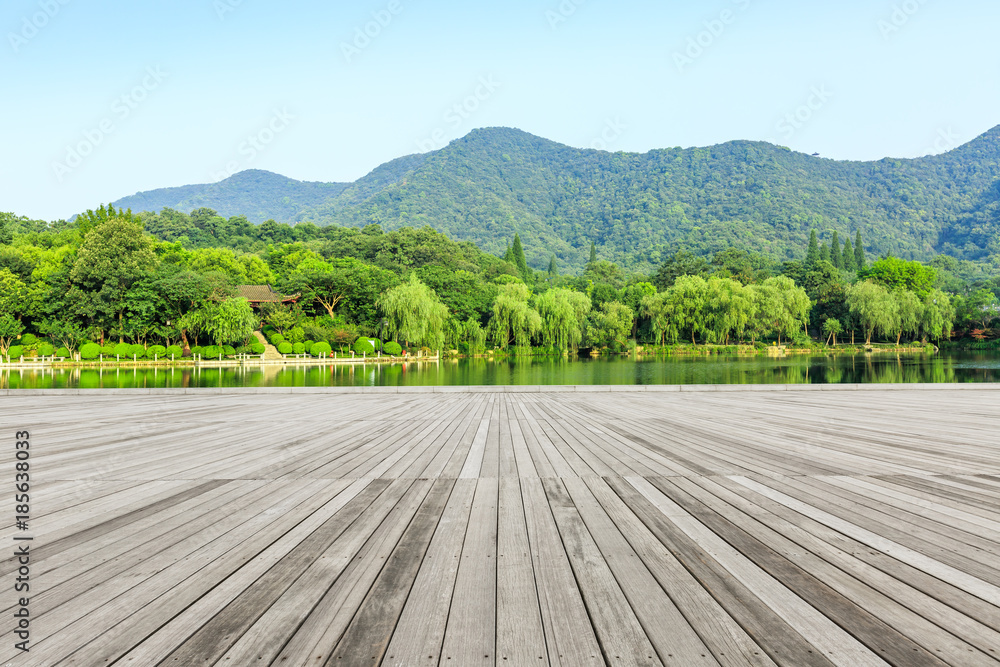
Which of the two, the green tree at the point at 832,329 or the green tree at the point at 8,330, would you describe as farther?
the green tree at the point at 832,329

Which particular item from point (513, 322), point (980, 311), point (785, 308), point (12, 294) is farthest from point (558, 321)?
point (980, 311)

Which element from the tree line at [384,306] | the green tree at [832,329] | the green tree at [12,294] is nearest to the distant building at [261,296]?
the tree line at [384,306]

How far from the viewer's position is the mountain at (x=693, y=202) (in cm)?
12531

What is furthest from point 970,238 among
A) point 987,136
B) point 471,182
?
point 471,182

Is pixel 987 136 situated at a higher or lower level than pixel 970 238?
higher

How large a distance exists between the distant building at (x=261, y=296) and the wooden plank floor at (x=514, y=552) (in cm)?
3932

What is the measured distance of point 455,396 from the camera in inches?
448

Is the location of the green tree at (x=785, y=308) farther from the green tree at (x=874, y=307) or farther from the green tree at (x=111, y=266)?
the green tree at (x=111, y=266)

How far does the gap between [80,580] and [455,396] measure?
9.18m

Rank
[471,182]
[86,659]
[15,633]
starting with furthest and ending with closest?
[471,182] < [15,633] < [86,659]

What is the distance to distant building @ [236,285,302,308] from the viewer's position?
1671 inches

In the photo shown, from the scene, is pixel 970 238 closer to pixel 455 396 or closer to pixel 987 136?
pixel 987 136

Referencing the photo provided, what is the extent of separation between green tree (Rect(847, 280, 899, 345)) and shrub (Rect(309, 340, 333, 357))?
43.0 meters

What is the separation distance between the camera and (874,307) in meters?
44.9
